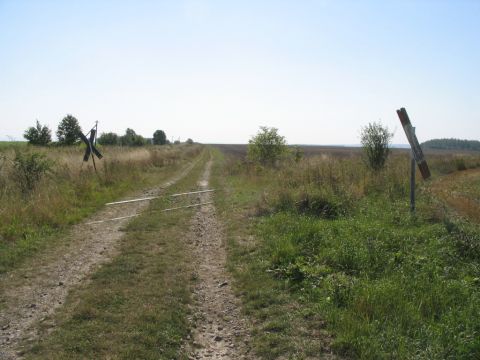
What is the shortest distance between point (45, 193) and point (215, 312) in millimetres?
7569

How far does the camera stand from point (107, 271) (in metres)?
5.78

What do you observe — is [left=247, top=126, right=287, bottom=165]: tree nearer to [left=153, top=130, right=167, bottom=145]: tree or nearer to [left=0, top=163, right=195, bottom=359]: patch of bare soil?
[left=0, top=163, right=195, bottom=359]: patch of bare soil

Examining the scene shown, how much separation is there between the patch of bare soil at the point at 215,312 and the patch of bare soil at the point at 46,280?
166cm

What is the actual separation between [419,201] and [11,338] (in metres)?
9.66

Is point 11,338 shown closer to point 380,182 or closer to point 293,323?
point 293,323

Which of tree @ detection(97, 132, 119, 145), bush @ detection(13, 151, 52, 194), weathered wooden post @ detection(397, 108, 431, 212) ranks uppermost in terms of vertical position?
tree @ detection(97, 132, 119, 145)

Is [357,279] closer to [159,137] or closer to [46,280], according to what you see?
[46,280]

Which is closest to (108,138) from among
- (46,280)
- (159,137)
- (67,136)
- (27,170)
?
(67,136)

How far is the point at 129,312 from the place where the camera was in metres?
4.38

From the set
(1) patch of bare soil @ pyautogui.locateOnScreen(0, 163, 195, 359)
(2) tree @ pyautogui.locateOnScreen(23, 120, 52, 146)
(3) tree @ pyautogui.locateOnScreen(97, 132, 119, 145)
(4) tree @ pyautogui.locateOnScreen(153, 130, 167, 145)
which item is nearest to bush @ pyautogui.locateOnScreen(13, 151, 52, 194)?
(1) patch of bare soil @ pyautogui.locateOnScreen(0, 163, 195, 359)

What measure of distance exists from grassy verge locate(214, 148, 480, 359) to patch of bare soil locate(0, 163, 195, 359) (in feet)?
7.94

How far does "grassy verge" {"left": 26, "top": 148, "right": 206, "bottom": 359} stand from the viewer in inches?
143

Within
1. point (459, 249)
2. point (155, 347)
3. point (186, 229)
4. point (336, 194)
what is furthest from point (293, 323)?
point (336, 194)

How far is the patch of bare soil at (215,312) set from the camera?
150 inches
